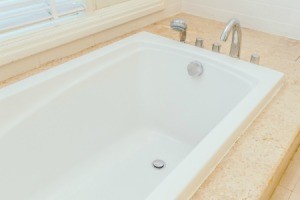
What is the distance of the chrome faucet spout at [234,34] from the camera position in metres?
1.35

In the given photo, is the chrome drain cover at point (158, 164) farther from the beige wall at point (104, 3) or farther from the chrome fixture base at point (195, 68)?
the beige wall at point (104, 3)

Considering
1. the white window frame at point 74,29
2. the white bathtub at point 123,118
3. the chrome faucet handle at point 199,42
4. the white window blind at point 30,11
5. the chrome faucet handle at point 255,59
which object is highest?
the white window blind at point 30,11

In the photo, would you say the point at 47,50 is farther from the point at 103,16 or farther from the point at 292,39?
the point at 292,39

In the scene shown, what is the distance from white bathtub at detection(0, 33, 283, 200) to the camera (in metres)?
1.23

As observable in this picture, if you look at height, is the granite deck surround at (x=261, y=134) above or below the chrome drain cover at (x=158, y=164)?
above

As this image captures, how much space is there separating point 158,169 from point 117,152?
22 cm

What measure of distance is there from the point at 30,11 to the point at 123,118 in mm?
680

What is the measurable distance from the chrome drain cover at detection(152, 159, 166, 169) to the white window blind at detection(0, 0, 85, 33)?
0.83 m

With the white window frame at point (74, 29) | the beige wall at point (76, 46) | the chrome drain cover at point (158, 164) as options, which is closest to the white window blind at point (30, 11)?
the white window frame at point (74, 29)

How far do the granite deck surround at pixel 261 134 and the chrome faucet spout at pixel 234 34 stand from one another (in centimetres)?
16

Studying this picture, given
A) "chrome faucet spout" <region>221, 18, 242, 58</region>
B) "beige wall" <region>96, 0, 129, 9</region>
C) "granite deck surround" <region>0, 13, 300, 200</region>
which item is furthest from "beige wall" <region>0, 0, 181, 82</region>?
"chrome faucet spout" <region>221, 18, 242, 58</region>

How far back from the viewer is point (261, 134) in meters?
1.16

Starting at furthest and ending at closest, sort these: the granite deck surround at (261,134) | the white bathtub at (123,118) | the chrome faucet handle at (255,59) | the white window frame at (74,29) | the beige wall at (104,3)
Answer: the beige wall at (104,3) < the chrome faucet handle at (255,59) < the white window frame at (74,29) < the white bathtub at (123,118) < the granite deck surround at (261,134)

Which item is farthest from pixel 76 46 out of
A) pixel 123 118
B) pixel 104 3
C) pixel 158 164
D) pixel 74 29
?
pixel 158 164
